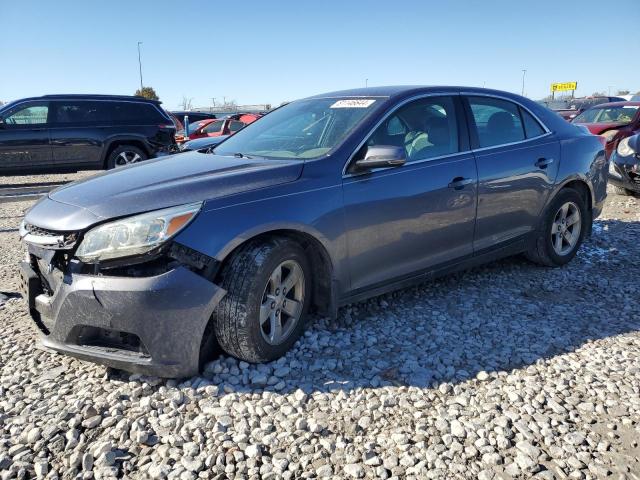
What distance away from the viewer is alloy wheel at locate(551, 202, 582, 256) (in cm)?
486

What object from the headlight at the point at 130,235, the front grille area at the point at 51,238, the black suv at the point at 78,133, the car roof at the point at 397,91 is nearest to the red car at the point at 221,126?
the black suv at the point at 78,133

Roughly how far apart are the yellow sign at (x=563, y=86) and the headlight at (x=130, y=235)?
235 ft

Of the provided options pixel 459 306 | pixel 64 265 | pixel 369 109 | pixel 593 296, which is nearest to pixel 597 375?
pixel 459 306

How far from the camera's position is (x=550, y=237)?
4.77m

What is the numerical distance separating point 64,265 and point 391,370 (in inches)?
75.8

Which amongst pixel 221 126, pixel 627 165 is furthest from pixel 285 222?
pixel 221 126

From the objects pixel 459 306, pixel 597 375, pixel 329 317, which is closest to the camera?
pixel 597 375

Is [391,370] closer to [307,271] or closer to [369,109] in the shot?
[307,271]

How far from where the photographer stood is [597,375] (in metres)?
3.04

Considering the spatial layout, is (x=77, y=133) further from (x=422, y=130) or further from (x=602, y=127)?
(x=602, y=127)

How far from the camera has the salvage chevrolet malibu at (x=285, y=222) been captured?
2680mm

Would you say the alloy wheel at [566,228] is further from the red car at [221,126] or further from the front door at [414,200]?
the red car at [221,126]

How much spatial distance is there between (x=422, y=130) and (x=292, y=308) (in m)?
1.69

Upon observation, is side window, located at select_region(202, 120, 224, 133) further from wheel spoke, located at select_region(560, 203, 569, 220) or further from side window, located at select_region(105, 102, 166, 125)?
wheel spoke, located at select_region(560, 203, 569, 220)
